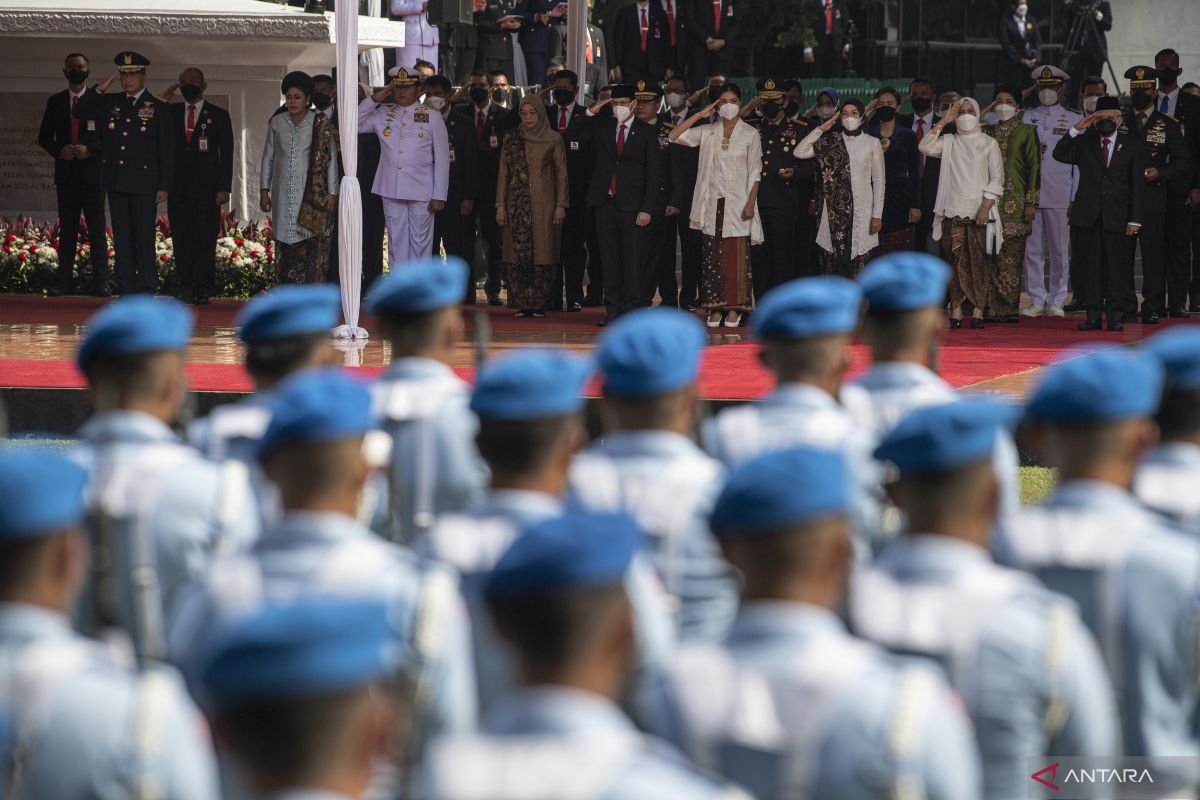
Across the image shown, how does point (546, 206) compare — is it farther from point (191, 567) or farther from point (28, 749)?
point (28, 749)

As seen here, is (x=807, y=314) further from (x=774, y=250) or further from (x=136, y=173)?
(x=136, y=173)

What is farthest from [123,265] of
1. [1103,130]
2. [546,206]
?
[1103,130]

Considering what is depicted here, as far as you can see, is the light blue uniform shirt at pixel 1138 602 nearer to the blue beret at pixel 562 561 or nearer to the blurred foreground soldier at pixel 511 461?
the blurred foreground soldier at pixel 511 461

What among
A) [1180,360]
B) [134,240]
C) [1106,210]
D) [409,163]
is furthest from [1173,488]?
[134,240]

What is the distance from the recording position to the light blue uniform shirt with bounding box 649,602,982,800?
227cm

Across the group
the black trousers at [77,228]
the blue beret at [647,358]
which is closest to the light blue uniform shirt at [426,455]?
the blue beret at [647,358]

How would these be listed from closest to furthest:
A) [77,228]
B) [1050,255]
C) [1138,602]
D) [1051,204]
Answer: [1138,602]
[1051,204]
[1050,255]
[77,228]

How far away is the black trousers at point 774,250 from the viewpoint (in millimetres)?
14203

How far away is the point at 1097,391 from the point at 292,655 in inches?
63.5

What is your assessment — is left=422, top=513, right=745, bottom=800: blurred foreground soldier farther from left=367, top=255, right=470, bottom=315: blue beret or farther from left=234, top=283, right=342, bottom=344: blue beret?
left=367, top=255, right=470, bottom=315: blue beret

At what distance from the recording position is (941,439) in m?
2.79

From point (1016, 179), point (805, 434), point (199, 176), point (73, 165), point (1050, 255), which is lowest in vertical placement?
point (805, 434)

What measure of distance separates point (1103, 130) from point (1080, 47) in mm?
8016

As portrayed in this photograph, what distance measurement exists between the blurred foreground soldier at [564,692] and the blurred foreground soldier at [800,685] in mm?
191
